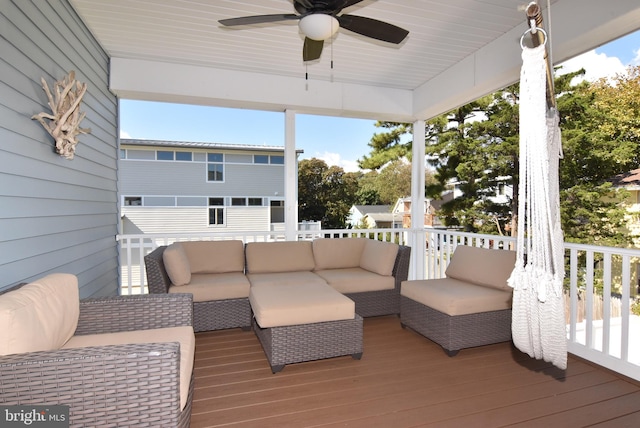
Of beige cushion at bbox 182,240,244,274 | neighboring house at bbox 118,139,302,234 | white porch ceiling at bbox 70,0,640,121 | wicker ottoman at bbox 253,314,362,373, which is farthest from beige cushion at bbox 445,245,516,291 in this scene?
neighboring house at bbox 118,139,302,234

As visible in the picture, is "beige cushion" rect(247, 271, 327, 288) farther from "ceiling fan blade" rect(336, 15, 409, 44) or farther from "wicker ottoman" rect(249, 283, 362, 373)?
"ceiling fan blade" rect(336, 15, 409, 44)

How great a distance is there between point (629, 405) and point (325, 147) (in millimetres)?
11390

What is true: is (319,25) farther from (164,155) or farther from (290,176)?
(164,155)

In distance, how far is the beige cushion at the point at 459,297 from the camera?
278 cm

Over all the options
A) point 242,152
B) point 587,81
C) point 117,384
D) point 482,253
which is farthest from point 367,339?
point 587,81

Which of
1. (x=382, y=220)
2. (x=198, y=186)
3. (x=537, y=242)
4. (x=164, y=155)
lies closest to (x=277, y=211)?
(x=198, y=186)

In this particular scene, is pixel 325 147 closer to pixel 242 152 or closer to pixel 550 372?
pixel 242 152

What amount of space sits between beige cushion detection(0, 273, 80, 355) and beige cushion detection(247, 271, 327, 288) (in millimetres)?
1553

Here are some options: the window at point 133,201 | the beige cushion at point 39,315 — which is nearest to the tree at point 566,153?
the window at point 133,201

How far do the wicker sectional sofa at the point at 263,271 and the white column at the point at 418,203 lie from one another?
137 cm

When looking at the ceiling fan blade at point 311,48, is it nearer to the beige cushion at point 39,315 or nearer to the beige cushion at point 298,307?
the beige cushion at point 298,307

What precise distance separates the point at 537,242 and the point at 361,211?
9802 mm

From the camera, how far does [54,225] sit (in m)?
2.55

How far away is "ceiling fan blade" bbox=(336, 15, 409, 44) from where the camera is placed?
2.43 metres
